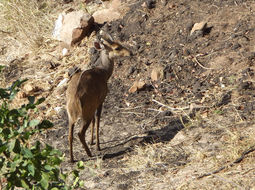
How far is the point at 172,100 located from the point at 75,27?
291cm

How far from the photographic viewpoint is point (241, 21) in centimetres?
780

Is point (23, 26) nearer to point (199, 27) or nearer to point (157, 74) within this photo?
point (157, 74)

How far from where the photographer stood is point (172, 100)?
7.08 metres

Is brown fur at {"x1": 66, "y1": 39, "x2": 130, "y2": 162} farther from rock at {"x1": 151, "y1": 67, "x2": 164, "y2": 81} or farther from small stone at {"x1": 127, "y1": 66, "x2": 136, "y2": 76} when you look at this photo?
small stone at {"x1": 127, "y1": 66, "x2": 136, "y2": 76}

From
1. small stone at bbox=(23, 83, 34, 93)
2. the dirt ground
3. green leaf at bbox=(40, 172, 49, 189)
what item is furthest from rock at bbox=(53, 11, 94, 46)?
green leaf at bbox=(40, 172, 49, 189)

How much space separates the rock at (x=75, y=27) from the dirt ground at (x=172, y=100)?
0.60 feet

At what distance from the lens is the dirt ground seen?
527 centimetres

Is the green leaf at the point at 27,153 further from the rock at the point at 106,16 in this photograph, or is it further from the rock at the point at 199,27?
the rock at the point at 106,16

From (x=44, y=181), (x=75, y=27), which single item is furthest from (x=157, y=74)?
(x=44, y=181)

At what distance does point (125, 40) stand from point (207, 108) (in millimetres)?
2635

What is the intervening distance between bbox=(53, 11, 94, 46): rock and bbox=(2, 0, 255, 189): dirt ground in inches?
7.2

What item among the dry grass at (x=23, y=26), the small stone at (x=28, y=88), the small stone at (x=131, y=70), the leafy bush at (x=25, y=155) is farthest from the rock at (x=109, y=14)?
the leafy bush at (x=25, y=155)

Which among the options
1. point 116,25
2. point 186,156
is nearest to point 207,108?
point 186,156

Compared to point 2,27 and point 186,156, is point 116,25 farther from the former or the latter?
point 186,156
